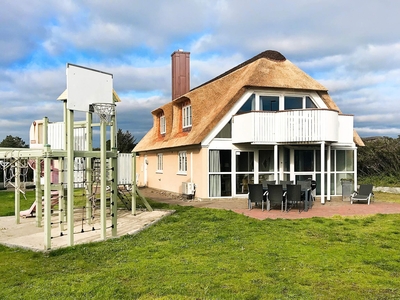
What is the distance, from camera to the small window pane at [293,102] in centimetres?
1784

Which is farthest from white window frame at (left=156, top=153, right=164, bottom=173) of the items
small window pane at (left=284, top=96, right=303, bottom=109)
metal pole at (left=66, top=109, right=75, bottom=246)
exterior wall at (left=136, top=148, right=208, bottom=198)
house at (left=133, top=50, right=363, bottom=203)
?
metal pole at (left=66, top=109, right=75, bottom=246)

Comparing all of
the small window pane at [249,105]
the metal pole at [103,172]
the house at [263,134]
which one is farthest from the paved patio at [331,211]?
the small window pane at [249,105]

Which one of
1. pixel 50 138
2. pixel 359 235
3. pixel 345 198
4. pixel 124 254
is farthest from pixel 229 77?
pixel 124 254

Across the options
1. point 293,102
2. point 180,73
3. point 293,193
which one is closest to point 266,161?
point 293,102

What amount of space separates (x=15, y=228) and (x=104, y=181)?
3.93 meters

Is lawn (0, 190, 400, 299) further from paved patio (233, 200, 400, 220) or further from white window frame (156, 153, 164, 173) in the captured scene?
white window frame (156, 153, 164, 173)

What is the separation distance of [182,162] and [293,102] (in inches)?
250

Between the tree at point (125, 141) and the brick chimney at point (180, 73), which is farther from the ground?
the brick chimney at point (180, 73)

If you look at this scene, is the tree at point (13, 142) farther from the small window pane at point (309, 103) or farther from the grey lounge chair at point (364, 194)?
the grey lounge chair at point (364, 194)

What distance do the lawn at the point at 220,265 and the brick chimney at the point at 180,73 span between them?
15.8 m

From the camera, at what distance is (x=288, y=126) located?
16.1 m

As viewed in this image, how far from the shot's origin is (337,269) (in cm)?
628

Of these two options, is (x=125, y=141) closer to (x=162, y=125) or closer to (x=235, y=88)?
(x=162, y=125)

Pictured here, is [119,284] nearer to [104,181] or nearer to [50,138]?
[104,181]
